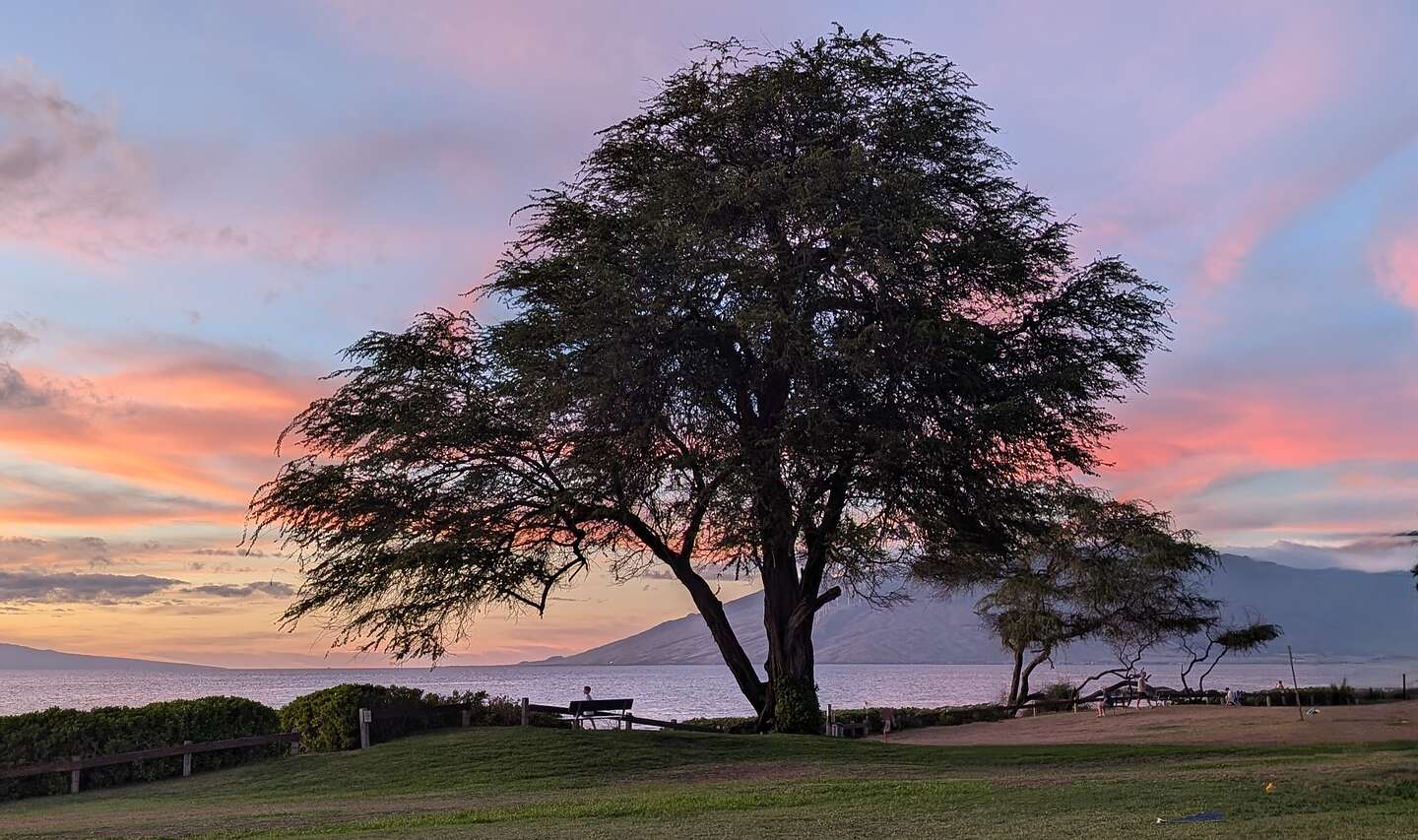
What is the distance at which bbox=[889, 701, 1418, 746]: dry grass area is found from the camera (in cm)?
3038

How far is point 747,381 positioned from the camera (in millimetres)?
31125

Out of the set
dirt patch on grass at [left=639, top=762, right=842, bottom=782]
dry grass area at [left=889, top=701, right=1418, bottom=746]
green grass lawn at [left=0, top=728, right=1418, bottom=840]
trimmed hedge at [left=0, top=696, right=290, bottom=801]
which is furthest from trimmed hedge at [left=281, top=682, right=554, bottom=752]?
dry grass area at [left=889, top=701, right=1418, bottom=746]

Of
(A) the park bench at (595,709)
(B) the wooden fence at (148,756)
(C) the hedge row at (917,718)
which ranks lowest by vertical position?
(C) the hedge row at (917,718)

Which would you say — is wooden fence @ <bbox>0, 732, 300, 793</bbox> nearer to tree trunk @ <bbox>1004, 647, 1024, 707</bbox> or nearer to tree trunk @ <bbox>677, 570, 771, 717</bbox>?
tree trunk @ <bbox>677, 570, 771, 717</bbox>

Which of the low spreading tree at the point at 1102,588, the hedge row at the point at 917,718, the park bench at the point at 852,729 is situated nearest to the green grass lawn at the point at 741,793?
the park bench at the point at 852,729

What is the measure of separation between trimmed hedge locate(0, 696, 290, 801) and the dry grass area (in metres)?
17.6

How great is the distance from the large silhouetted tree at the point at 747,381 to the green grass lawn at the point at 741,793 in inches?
208

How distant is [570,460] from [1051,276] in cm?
1313

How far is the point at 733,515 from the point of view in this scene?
2981 centimetres

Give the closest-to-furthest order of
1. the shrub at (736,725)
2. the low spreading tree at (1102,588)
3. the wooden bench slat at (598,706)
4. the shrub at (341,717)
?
1. the shrub at (341,717)
2. the wooden bench slat at (598,706)
3. the shrub at (736,725)
4. the low spreading tree at (1102,588)

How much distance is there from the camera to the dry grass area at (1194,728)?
1196 inches

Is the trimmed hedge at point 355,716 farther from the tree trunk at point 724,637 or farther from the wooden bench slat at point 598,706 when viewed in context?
the tree trunk at point 724,637

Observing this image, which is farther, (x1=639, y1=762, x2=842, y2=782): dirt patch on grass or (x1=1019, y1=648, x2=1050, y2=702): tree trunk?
(x1=1019, y1=648, x2=1050, y2=702): tree trunk

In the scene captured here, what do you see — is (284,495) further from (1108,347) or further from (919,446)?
(1108,347)
